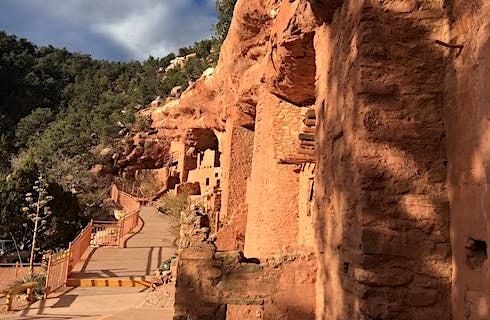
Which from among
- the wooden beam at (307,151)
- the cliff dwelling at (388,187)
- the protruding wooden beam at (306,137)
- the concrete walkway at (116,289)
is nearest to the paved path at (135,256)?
the concrete walkway at (116,289)

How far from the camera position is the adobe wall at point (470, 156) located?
2270 mm

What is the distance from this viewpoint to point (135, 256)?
17312 millimetres

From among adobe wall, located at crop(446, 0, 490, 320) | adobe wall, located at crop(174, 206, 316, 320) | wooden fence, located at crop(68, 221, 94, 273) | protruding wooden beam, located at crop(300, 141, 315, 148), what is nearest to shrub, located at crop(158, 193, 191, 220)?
wooden fence, located at crop(68, 221, 94, 273)

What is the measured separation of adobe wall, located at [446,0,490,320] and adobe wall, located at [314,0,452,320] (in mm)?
89

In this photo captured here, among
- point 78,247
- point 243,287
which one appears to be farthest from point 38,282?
point 243,287

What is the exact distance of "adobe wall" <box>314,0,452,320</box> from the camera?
2.57 m

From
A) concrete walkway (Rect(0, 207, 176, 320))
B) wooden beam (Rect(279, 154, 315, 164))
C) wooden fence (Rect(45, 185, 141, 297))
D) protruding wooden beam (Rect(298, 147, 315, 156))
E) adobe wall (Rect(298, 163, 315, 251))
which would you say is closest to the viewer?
protruding wooden beam (Rect(298, 147, 315, 156))

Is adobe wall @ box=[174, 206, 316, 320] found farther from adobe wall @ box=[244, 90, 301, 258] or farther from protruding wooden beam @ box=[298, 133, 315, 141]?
adobe wall @ box=[244, 90, 301, 258]

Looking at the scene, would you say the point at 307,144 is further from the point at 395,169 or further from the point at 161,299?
the point at 161,299

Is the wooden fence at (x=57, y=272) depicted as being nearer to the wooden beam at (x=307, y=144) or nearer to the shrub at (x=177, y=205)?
the shrub at (x=177, y=205)

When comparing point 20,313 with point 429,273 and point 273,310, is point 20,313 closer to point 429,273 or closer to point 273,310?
point 273,310

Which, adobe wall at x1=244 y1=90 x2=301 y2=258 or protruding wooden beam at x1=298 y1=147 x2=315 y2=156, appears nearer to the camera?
protruding wooden beam at x1=298 y1=147 x2=315 y2=156

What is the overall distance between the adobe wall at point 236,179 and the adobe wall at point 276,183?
281 cm

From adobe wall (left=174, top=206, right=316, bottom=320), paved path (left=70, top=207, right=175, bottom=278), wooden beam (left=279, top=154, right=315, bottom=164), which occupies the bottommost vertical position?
paved path (left=70, top=207, right=175, bottom=278)
